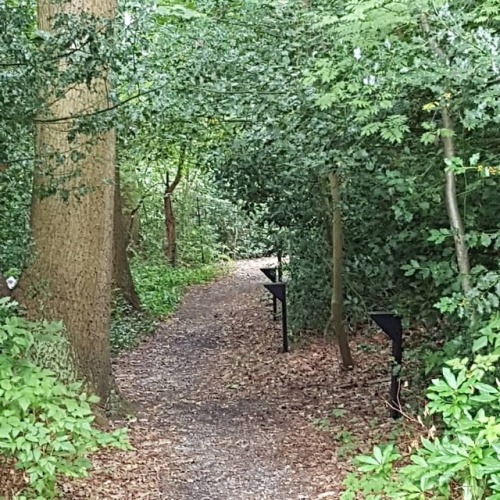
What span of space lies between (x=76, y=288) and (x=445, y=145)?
2.96 meters

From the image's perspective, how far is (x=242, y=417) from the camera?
6719 millimetres

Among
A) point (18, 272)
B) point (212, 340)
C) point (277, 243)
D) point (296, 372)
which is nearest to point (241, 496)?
point (18, 272)

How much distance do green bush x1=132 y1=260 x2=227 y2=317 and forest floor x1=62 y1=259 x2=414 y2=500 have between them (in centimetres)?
197

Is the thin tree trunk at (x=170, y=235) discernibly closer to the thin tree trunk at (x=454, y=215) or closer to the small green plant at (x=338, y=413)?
the small green plant at (x=338, y=413)

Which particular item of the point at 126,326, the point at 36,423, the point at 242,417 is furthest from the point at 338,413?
the point at 126,326

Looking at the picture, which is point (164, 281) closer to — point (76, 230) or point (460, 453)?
point (76, 230)

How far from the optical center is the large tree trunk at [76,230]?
17.0ft

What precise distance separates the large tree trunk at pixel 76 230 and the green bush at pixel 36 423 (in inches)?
59.6

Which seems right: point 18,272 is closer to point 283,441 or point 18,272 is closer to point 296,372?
point 283,441

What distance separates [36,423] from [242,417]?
3416 mm

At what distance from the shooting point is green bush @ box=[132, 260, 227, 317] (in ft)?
46.2

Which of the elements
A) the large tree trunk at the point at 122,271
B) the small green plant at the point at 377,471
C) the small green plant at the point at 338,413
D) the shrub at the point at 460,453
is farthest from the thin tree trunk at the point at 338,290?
the large tree trunk at the point at 122,271

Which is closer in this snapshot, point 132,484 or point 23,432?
point 23,432

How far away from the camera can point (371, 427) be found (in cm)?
595
